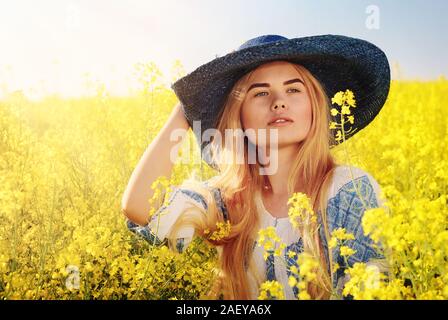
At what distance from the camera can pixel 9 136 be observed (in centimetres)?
278

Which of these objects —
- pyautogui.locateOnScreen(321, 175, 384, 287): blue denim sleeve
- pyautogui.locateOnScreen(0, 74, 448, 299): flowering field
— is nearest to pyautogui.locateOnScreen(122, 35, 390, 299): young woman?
pyautogui.locateOnScreen(321, 175, 384, 287): blue denim sleeve

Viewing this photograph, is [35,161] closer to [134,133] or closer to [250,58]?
[134,133]

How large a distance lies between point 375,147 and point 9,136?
2.01 m

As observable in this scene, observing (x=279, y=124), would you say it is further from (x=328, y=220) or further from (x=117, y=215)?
(x=117, y=215)

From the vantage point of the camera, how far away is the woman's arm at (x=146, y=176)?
1.96 metres

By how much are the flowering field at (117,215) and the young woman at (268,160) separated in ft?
0.46

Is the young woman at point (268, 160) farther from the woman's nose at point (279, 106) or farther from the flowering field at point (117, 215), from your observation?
the flowering field at point (117, 215)

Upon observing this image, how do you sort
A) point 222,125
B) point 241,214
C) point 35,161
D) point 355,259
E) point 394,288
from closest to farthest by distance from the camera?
point 394,288 < point 355,259 < point 241,214 < point 222,125 < point 35,161

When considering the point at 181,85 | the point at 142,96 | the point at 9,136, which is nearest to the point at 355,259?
the point at 181,85

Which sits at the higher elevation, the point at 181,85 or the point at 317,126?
the point at 181,85

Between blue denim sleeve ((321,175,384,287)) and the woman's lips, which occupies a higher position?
the woman's lips

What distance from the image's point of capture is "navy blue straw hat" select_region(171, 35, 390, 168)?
1918 millimetres

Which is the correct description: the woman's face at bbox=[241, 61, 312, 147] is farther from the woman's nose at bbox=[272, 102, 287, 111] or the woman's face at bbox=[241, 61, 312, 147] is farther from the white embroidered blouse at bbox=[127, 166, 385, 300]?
the white embroidered blouse at bbox=[127, 166, 385, 300]

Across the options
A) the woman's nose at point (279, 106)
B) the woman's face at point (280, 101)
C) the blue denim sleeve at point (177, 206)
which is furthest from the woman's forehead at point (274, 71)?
the blue denim sleeve at point (177, 206)
